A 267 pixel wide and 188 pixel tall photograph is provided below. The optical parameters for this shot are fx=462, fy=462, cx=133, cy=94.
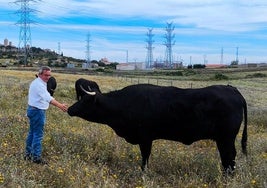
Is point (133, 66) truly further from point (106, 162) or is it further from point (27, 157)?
point (27, 157)

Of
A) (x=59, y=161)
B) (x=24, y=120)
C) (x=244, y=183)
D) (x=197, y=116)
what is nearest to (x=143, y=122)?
(x=197, y=116)

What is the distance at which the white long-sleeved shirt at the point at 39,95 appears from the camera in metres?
9.16

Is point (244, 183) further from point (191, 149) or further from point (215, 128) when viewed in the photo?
point (191, 149)

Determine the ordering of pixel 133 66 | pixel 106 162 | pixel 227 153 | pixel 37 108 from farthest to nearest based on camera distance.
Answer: pixel 133 66 < pixel 106 162 < pixel 37 108 < pixel 227 153

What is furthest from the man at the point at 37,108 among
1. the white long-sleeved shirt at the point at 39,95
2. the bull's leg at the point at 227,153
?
the bull's leg at the point at 227,153

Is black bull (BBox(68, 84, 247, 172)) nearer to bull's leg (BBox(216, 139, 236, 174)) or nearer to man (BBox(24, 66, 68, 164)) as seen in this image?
bull's leg (BBox(216, 139, 236, 174))

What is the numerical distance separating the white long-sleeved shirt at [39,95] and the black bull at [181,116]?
141cm

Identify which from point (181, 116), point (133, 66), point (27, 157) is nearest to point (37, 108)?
point (27, 157)

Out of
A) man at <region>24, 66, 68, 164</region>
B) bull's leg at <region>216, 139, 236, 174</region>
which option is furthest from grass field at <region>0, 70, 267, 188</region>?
man at <region>24, 66, 68, 164</region>

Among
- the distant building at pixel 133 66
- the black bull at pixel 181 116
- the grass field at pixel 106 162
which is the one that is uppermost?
the black bull at pixel 181 116

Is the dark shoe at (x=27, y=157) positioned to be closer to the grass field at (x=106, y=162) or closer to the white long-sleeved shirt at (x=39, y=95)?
the grass field at (x=106, y=162)

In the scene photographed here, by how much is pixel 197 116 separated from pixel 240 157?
1.58 metres

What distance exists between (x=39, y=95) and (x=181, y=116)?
9.37 feet

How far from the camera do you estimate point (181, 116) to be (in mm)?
9195
